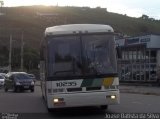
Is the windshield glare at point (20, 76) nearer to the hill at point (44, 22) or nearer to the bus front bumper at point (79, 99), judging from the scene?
the bus front bumper at point (79, 99)

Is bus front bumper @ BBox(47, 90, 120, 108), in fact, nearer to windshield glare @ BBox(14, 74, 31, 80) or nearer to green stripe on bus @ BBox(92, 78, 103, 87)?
green stripe on bus @ BBox(92, 78, 103, 87)

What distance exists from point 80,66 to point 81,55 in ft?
1.42

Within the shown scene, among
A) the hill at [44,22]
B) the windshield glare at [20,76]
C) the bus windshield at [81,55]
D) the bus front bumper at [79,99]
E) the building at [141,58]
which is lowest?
the hill at [44,22]

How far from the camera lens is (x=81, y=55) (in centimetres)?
1981

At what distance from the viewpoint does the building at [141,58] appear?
61569 millimetres

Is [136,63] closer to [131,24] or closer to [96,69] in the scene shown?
[96,69]

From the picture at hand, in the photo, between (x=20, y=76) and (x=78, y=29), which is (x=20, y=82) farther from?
(x=78, y=29)

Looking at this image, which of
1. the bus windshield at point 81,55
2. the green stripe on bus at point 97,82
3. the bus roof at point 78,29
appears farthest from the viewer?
the bus roof at point 78,29

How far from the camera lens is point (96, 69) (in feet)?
64.6

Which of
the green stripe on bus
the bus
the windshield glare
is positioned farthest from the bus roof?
the windshield glare

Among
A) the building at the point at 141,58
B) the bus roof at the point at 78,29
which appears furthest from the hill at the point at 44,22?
the bus roof at the point at 78,29

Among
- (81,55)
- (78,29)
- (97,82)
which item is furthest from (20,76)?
(97,82)

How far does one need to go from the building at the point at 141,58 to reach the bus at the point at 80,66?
127 feet

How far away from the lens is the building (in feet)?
202
